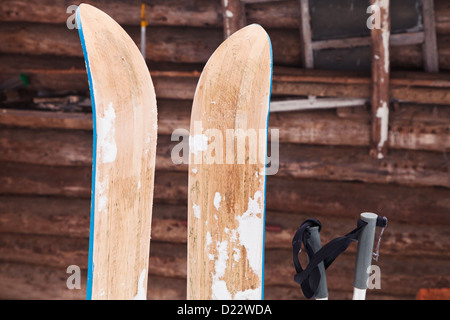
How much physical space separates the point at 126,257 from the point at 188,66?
2.57 meters

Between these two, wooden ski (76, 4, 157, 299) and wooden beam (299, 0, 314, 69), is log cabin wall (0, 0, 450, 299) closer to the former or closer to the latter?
wooden beam (299, 0, 314, 69)

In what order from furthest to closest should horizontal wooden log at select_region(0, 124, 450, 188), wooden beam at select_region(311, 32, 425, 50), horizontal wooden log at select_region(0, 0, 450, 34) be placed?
horizontal wooden log at select_region(0, 124, 450, 188), horizontal wooden log at select_region(0, 0, 450, 34), wooden beam at select_region(311, 32, 425, 50)

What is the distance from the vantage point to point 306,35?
11.0 ft

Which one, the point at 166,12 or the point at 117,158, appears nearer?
the point at 117,158

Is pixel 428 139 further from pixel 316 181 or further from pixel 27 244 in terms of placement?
pixel 27 244

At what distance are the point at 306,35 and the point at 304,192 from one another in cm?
137

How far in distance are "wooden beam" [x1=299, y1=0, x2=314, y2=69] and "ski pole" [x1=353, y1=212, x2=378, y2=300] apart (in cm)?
233

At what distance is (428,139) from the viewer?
3645 mm

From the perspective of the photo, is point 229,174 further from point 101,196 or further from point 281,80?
point 281,80

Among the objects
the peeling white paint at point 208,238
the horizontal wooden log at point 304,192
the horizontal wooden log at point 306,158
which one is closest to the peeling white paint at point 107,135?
the peeling white paint at point 208,238

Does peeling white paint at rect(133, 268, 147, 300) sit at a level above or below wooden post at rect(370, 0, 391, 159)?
below

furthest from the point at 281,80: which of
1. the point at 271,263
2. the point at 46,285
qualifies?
the point at 46,285

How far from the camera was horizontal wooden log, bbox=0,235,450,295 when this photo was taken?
393 cm

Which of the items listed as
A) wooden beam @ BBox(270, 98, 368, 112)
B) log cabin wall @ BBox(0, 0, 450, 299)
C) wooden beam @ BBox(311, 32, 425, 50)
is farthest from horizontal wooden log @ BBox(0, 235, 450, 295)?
wooden beam @ BBox(311, 32, 425, 50)
